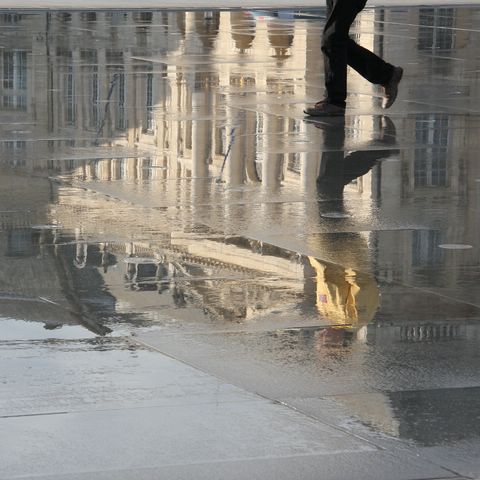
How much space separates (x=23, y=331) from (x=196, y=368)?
0.92m

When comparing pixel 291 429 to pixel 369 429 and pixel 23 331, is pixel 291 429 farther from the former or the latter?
pixel 23 331

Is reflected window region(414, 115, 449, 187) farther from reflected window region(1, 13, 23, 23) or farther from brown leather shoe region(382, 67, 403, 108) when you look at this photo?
reflected window region(1, 13, 23, 23)

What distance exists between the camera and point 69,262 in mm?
8141

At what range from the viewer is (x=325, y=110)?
14.2 metres

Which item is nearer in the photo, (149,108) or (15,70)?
(149,108)

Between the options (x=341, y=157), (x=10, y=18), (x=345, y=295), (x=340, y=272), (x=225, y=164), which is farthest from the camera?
(x=10, y=18)

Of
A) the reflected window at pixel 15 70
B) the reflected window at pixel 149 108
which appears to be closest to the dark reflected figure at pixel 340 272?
the reflected window at pixel 149 108

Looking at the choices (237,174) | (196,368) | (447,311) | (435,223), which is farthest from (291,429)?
(237,174)

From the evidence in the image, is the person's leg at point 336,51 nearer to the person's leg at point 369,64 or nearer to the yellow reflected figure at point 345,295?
the person's leg at point 369,64

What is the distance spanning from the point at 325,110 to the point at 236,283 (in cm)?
660

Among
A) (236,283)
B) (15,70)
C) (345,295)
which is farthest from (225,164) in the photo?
(15,70)

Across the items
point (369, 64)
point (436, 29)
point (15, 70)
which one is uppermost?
point (369, 64)

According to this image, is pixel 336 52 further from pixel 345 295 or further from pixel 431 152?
pixel 345 295

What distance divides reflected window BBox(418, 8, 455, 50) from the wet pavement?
20.1 ft
